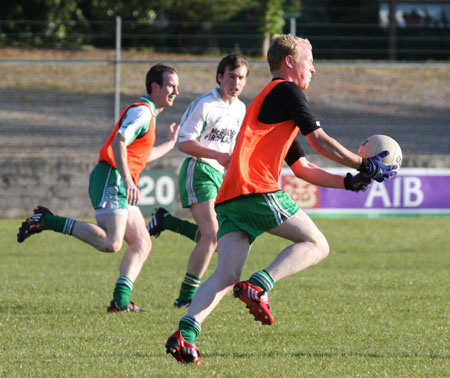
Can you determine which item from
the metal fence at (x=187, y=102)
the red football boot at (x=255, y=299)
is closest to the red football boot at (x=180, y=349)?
the red football boot at (x=255, y=299)

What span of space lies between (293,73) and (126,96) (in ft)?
54.7

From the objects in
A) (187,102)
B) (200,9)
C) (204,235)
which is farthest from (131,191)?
(200,9)

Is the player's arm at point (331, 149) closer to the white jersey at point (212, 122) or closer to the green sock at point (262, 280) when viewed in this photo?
the green sock at point (262, 280)

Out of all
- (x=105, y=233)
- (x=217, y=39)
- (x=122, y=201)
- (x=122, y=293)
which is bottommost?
(x=217, y=39)

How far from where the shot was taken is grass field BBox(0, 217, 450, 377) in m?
5.03

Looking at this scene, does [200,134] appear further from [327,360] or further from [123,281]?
[327,360]

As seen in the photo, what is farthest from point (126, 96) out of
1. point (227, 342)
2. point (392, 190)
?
point (227, 342)

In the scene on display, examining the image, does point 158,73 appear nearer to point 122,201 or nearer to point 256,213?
point 122,201

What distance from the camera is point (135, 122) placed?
281 inches

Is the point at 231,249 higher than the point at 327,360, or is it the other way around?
the point at 231,249

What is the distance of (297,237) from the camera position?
5090 mm

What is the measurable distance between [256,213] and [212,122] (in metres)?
2.82

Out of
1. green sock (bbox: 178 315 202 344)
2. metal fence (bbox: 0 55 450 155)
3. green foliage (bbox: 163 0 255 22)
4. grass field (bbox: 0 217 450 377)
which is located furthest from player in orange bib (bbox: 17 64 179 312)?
green foliage (bbox: 163 0 255 22)

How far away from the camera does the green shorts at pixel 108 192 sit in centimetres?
727
